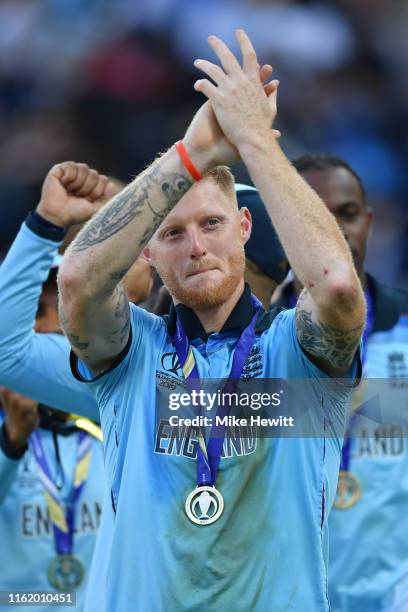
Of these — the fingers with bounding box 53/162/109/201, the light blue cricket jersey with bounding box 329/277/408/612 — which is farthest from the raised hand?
the light blue cricket jersey with bounding box 329/277/408/612

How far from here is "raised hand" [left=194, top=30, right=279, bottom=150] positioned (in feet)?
8.84

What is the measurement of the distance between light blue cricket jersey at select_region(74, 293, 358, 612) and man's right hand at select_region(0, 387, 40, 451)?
169 centimetres

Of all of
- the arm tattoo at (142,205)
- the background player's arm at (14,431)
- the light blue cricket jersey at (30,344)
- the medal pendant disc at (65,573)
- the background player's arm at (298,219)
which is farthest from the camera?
the medal pendant disc at (65,573)

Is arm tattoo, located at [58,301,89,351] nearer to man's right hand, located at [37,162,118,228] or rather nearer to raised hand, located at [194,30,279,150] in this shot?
raised hand, located at [194,30,279,150]

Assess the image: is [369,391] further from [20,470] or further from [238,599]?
[238,599]

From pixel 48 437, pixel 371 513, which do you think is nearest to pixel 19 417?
pixel 48 437

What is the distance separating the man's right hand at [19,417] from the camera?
4.52 meters

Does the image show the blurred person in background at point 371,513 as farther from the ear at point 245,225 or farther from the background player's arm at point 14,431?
the ear at point 245,225

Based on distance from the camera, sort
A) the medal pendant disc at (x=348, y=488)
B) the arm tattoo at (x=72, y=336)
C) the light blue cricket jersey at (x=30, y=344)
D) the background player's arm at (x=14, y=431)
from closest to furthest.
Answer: the arm tattoo at (x=72, y=336) < the light blue cricket jersey at (x=30, y=344) < the background player's arm at (x=14, y=431) < the medal pendant disc at (x=348, y=488)

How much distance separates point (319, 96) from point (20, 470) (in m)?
3.74

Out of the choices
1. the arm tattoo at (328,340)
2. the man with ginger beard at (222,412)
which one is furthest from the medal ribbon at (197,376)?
the arm tattoo at (328,340)

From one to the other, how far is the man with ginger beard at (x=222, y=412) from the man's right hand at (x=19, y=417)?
5.50 feet

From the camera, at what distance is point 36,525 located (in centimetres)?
472

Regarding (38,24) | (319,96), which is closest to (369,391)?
(319,96)
